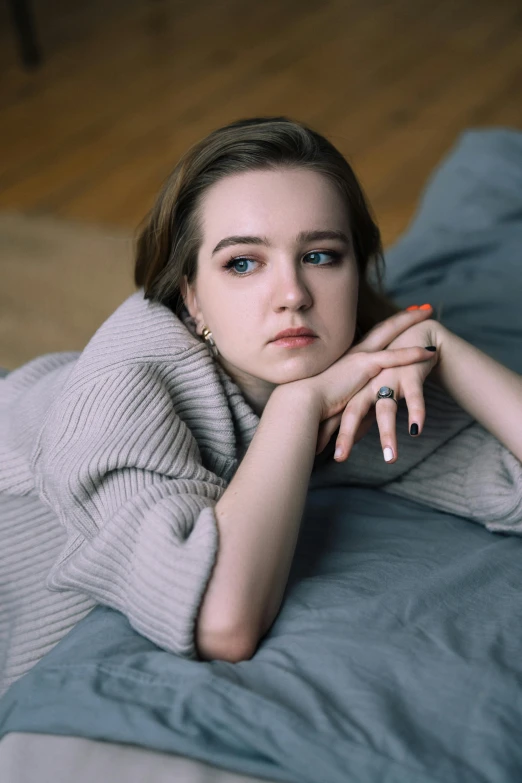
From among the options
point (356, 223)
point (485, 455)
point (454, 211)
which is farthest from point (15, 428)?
point (454, 211)

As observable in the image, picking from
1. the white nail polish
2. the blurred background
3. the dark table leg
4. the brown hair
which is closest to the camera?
the white nail polish

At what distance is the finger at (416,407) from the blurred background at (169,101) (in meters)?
1.33

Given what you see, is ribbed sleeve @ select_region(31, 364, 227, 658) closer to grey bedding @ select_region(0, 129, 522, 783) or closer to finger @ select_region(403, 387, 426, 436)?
grey bedding @ select_region(0, 129, 522, 783)

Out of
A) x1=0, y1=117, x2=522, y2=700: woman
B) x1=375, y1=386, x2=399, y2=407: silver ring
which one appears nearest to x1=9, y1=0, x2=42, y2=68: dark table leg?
x1=0, y1=117, x2=522, y2=700: woman

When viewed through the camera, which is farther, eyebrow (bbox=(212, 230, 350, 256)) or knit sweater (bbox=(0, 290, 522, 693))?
eyebrow (bbox=(212, 230, 350, 256))

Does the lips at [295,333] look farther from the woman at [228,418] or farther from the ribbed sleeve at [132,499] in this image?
the ribbed sleeve at [132,499]

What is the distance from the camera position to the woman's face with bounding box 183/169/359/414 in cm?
123

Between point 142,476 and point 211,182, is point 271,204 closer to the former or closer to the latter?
point 211,182

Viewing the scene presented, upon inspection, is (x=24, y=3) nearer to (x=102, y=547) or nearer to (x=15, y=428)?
(x=15, y=428)

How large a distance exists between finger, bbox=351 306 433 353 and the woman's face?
0.20ft

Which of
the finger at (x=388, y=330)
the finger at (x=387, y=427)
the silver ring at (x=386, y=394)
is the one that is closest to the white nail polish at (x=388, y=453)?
the finger at (x=387, y=427)

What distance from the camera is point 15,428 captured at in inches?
55.0

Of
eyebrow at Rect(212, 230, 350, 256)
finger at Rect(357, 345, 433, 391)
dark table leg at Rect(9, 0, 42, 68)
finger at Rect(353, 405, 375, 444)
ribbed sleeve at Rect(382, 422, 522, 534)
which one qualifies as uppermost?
dark table leg at Rect(9, 0, 42, 68)

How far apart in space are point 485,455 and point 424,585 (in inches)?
13.0
